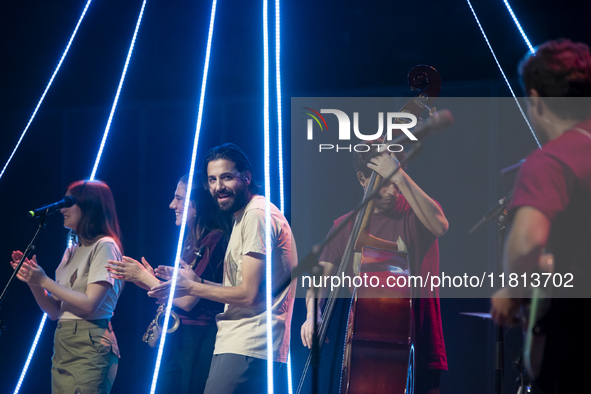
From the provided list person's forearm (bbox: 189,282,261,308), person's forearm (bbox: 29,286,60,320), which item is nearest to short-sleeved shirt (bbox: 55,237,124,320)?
person's forearm (bbox: 29,286,60,320)

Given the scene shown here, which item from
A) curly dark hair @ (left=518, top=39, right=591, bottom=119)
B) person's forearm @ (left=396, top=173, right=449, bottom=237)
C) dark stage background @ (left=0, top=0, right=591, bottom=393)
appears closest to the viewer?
curly dark hair @ (left=518, top=39, right=591, bottom=119)

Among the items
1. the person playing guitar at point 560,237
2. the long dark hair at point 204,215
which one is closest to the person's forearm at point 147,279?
the long dark hair at point 204,215

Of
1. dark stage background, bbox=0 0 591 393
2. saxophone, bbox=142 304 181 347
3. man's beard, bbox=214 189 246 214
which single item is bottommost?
saxophone, bbox=142 304 181 347

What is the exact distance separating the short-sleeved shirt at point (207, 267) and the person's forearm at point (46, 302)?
692 mm

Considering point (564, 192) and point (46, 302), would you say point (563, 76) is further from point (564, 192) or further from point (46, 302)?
point (46, 302)

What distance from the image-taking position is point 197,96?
420cm

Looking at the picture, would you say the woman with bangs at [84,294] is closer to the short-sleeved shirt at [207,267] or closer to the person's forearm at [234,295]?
the short-sleeved shirt at [207,267]

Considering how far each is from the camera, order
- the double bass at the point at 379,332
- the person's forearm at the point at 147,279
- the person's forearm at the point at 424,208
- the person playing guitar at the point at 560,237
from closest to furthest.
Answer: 1. the person playing guitar at the point at 560,237
2. the double bass at the point at 379,332
3. the person's forearm at the point at 147,279
4. the person's forearm at the point at 424,208

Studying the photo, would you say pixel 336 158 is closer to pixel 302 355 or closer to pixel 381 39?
pixel 381 39

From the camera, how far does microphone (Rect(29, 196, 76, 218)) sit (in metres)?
2.64

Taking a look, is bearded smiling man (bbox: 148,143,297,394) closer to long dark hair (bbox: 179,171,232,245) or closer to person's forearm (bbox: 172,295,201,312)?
person's forearm (bbox: 172,295,201,312)

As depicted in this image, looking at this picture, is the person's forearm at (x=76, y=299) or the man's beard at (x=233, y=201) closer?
the man's beard at (x=233, y=201)

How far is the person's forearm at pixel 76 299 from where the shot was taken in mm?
2602

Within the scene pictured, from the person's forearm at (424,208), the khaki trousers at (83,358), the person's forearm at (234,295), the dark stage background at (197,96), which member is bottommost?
the khaki trousers at (83,358)
